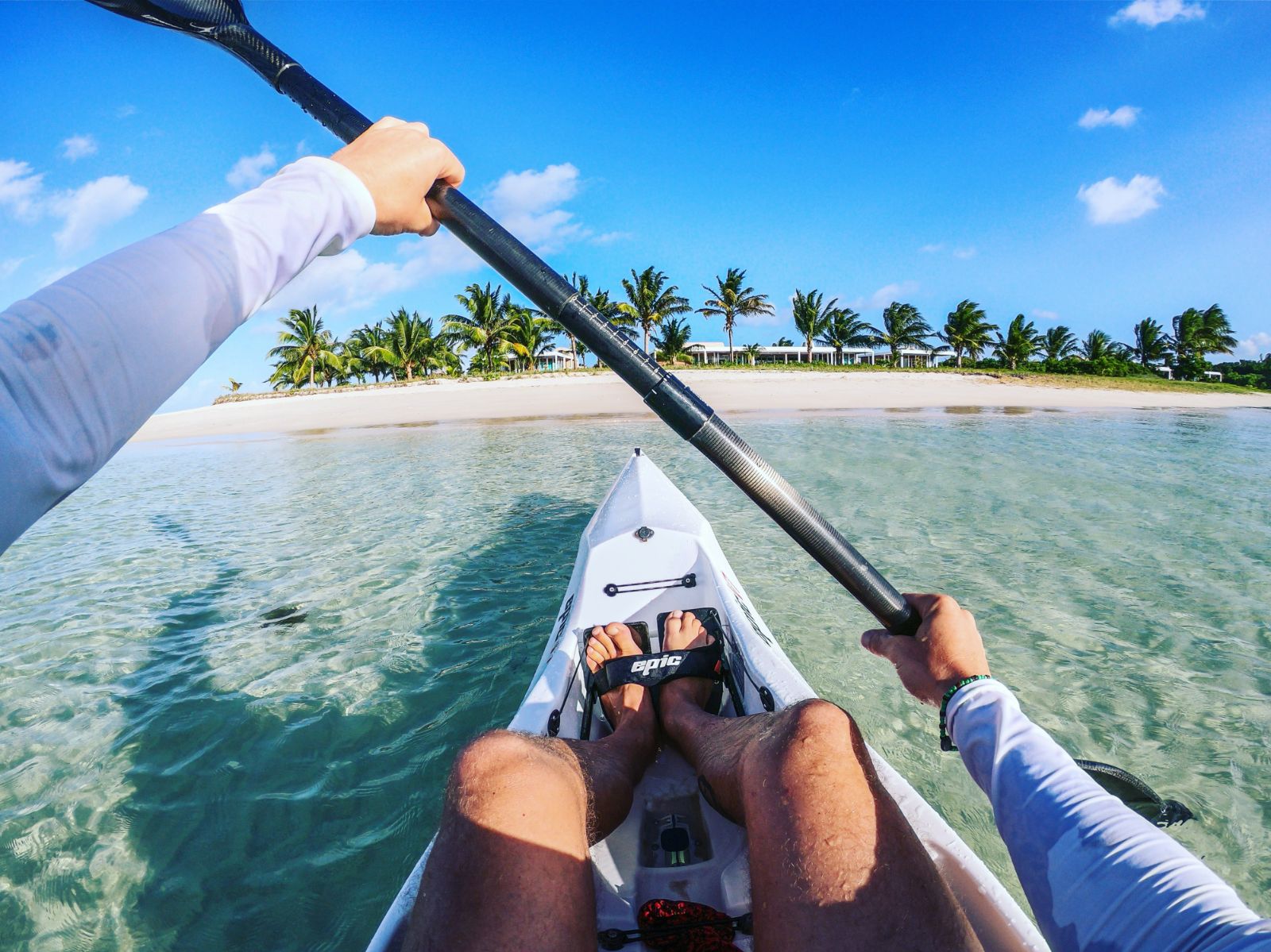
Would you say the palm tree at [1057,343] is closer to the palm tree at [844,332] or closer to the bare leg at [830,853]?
the palm tree at [844,332]

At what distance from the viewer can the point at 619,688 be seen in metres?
2.60

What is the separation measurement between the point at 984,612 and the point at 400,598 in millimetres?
4441

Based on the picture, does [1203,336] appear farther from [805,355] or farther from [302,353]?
[302,353]

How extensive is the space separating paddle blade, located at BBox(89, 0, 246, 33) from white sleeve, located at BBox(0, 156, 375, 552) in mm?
992

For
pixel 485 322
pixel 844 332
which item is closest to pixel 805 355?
pixel 844 332

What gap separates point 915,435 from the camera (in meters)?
13.5

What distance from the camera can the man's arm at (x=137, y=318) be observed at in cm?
54

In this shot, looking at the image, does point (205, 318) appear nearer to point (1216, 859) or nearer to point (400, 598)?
point (1216, 859)

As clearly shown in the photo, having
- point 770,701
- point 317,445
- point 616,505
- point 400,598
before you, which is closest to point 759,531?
point 616,505

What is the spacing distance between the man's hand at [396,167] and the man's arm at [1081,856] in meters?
1.61

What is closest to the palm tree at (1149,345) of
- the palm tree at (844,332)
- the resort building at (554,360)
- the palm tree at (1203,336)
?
the palm tree at (1203,336)

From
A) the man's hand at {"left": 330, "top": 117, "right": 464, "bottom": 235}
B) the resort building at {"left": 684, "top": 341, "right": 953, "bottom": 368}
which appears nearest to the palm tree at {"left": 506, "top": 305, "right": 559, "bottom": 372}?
the resort building at {"left": 684, "top": 341, "right": 953, "bottom": 368}

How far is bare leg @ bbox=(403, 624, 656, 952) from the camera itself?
3.95 feet

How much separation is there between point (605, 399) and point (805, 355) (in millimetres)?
35688
